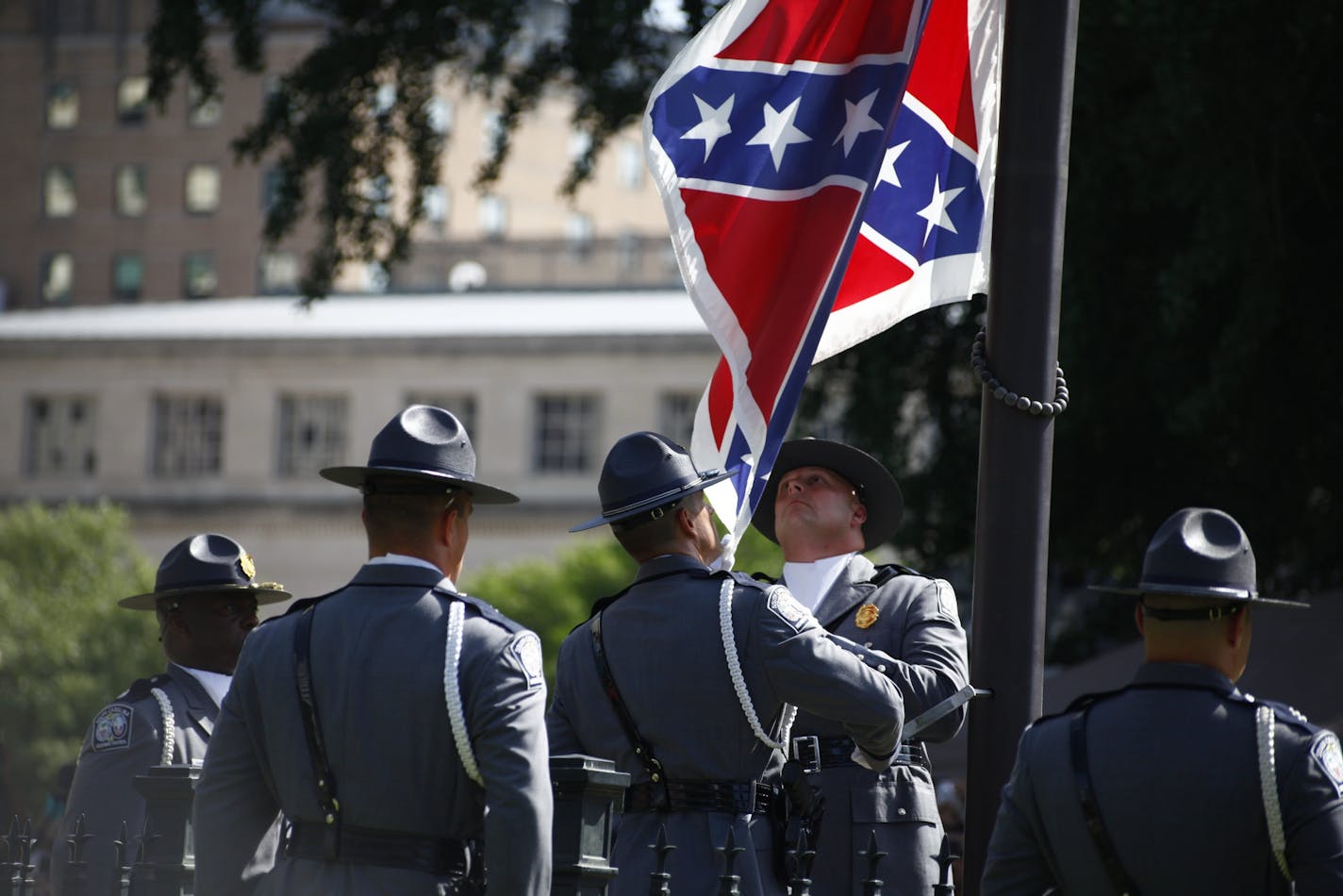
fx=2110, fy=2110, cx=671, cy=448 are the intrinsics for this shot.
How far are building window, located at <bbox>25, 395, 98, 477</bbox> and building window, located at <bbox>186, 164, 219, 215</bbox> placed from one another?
22.1 metres

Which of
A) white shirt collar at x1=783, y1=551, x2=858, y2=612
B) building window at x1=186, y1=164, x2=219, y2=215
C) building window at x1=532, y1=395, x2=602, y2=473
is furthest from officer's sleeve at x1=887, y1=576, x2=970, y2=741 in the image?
building window at x1=186, y1=164, x2=219, y2=215

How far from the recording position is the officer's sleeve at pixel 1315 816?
4.11 metres

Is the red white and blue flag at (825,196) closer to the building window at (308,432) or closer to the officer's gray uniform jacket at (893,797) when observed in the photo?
the officer's gray uniform jacket at (893,797)

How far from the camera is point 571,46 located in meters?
15.3

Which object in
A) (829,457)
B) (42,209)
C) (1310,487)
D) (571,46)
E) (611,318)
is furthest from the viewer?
(42,209)

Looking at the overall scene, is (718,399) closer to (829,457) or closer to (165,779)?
(829,457)

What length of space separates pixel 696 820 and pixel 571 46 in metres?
10.8

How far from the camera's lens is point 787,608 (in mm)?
5141

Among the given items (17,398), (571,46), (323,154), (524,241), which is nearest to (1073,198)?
(571,46)

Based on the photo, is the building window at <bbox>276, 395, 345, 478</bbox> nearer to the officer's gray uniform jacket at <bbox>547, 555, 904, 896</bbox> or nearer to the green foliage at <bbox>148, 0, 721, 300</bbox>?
the green foliage at <bbox>148, 0, 721, 300</bbox>

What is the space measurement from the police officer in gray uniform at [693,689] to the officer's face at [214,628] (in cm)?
183

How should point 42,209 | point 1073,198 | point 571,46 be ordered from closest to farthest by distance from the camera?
point 1073,198 < point 571,46 < point 42,209

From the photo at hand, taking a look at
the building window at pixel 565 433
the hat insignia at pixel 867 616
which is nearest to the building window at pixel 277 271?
the building window at pixel 565 433

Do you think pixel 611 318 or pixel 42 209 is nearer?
pixel 611 318
